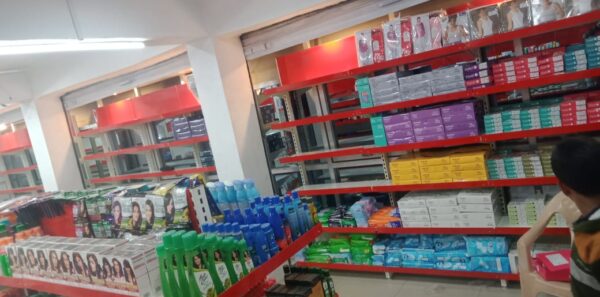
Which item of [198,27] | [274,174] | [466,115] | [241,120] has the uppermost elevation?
[198,27]

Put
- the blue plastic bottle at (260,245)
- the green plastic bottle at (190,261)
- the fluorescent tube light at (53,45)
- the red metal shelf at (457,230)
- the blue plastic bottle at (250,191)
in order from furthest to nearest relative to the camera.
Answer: the red metal shelf at (457,230)
the blue plastic bottle at (250,191)
the fluorescent tube light at (53,45)
the blue plastic bottle at (260,245)
the green plastic bottle at (190,261)

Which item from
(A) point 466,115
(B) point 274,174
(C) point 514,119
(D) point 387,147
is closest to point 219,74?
(B) point 274,174

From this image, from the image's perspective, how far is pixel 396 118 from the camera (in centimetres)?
368

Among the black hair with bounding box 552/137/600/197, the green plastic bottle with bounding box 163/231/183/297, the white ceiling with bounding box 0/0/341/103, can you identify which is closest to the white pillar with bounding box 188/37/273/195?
the white ceiling with bounding box 0/0/341/103

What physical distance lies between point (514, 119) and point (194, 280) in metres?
2.66

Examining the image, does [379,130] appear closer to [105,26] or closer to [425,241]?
[425,241]

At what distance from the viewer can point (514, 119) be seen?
125 inches

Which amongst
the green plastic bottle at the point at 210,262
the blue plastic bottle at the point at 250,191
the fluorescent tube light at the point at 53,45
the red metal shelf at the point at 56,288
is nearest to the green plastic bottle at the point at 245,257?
the green plastic bottle at the point at 210,262

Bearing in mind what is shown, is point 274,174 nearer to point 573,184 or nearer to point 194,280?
point 194,280

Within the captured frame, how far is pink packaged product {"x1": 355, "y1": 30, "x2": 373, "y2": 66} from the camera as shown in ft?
12.2

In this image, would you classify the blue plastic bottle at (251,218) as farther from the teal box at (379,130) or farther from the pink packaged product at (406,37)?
the pink packaged product at (406,37)

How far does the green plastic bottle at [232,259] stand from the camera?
198 cm

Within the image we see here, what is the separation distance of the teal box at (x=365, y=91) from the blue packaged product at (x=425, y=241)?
1395 mm

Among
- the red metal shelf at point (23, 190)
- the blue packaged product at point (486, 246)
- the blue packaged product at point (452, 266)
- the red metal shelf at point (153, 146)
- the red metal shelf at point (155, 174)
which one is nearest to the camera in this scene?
the blue packaged product at point (486, 246)
